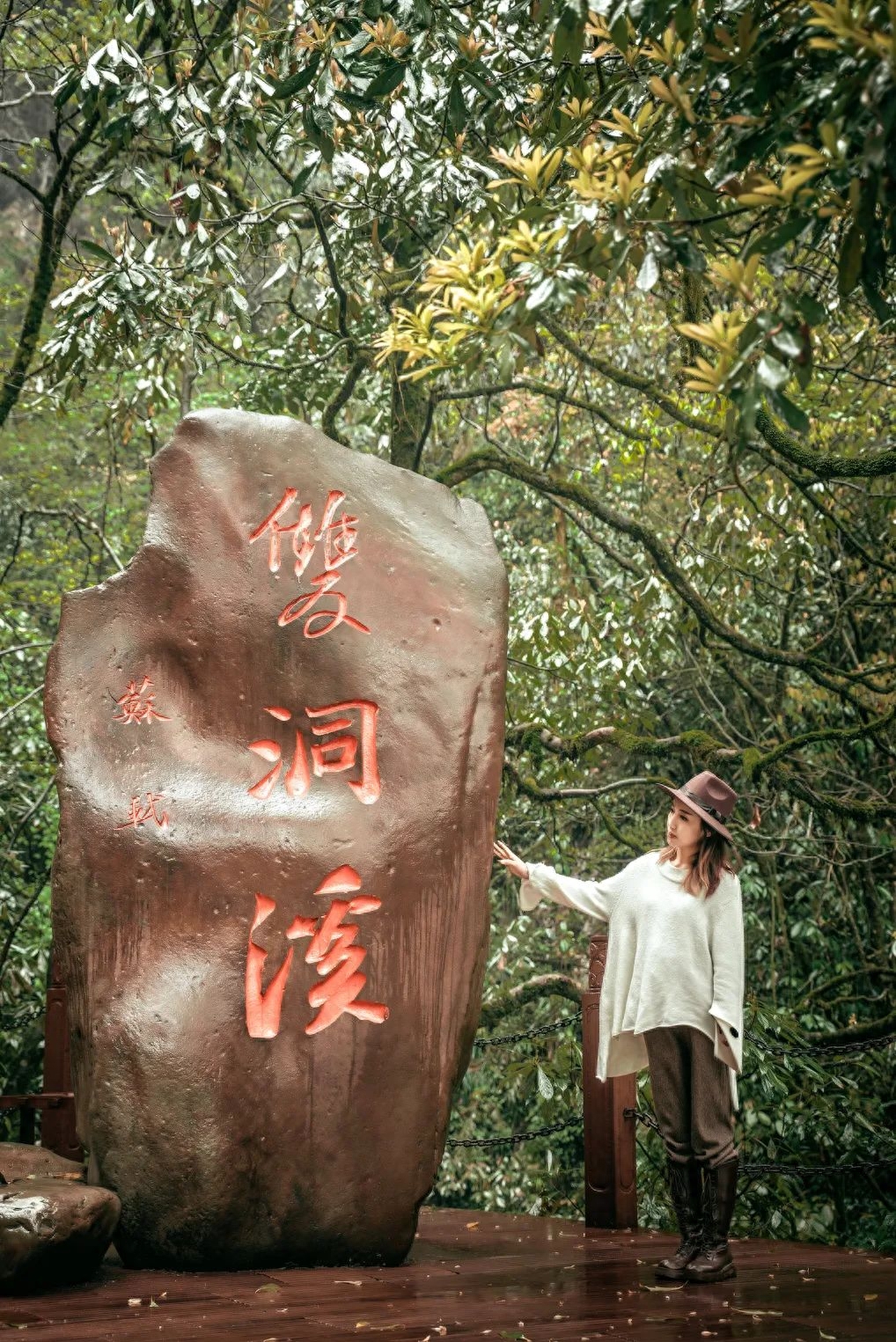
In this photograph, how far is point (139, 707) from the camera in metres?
4.25

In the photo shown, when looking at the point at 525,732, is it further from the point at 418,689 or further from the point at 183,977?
the point at 183,977

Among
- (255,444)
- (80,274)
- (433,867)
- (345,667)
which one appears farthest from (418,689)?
(80,274)

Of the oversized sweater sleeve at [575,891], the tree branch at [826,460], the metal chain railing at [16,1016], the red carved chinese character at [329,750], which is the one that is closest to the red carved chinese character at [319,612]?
the red carved chinese character at [329,750]

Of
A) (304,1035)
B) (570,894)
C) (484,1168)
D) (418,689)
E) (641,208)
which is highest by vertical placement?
(641,208)

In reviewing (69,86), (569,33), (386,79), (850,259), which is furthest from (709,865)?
(69,86)

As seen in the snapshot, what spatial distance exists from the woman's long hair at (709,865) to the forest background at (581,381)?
1.10m

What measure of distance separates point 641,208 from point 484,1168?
6.28 meters

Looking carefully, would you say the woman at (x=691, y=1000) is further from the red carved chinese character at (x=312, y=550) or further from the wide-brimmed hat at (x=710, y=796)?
the red carved chinese character at (x=312, y=550)

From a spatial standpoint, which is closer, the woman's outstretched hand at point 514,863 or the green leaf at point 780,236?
the green leaf at point 780,236

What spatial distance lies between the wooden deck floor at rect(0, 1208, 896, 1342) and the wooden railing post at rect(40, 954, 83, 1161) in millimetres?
1102

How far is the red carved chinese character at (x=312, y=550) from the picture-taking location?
4227mm

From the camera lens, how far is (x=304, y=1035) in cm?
392

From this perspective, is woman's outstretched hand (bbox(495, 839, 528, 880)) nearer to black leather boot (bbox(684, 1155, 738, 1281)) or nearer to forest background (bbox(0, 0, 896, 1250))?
black leather boot (bbox(684, 1155, 738, 1281))

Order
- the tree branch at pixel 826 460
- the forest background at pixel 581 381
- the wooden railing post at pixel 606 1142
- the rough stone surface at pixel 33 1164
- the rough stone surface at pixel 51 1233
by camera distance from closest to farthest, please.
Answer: the forest background at pixel 581 381
the rough stone surface at pixel 51 1233
the rough stone surface at pixel 33 1164
the wooden railing post at pixel 606 1142
the tree branch at pixel 826 460
